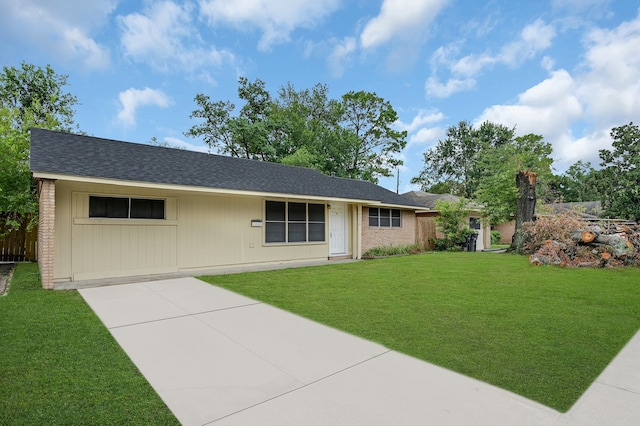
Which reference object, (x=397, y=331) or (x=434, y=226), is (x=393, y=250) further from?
(x=397, y=331)

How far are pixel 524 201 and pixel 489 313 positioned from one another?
1101 centimetres

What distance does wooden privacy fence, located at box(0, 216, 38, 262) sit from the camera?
11.3 meters

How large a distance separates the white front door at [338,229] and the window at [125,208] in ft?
20.1

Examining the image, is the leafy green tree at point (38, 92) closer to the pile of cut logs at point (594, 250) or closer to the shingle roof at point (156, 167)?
the shingle roof at point (156, 167)

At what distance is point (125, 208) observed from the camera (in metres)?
8.18

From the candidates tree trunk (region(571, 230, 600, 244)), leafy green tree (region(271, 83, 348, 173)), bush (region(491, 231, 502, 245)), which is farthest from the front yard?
leafy green tree (region(271, 83, 348, 173))

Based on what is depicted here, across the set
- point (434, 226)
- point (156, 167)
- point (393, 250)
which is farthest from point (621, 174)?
point (156, 167)

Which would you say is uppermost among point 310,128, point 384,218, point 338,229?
point 310,128

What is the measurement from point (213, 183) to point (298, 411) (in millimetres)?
7543

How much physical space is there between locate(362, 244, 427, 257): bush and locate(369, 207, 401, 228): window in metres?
0.99

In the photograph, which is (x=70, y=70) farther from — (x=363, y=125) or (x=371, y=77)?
(x=363, y=125)

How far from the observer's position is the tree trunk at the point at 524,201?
13898 millimetres

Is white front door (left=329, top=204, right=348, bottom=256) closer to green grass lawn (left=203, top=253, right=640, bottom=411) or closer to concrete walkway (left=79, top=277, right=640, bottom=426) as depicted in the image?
green grass lawn (left=203, top=253, right=640, bottom=411)

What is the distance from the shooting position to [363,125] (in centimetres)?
2958
